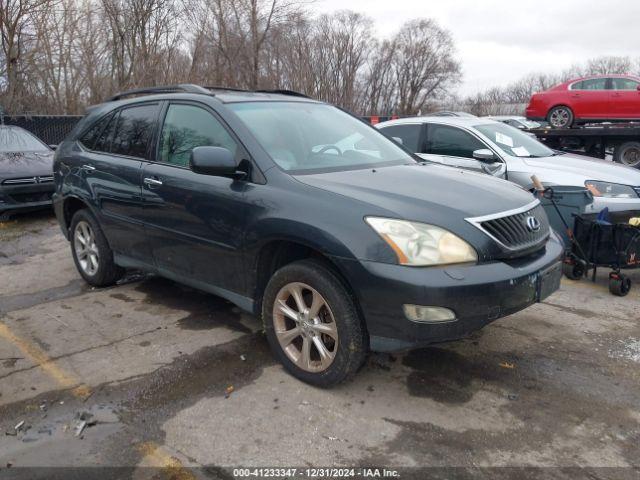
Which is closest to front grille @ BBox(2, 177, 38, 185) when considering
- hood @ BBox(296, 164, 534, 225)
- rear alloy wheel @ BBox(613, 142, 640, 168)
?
hood @ BBox(296, 164, 534, 225)

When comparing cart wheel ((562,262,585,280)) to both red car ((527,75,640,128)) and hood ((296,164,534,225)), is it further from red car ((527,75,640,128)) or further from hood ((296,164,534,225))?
red car ((527,75,640,128))

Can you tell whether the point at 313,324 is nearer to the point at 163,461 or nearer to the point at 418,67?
the point at 163,461

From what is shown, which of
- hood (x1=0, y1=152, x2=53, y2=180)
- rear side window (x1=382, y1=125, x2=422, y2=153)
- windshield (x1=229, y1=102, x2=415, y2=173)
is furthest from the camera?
hood (x1=0, y1=152, x2=53, y2=180)

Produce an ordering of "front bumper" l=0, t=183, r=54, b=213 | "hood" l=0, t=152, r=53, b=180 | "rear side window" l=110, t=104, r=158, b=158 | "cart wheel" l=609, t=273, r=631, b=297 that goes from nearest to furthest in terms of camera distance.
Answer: "rear side window" l=110, t=104, r=158, b=158 → "cart wheel" l=609, t=273, r=631, b=297 → "front bumper" l=0, t=183, r=54, b=213 → "hood" l=0, t=152, r=53, b=180

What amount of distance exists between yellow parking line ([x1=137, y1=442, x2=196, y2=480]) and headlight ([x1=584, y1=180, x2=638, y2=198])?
545 centimetres

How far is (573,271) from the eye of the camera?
5.57 metres

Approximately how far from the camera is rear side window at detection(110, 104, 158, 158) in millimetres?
4391

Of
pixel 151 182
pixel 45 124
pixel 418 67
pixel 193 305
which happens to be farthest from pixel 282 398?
pixel 418 67

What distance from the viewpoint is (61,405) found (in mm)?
3105

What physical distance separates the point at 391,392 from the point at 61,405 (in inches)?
75.8

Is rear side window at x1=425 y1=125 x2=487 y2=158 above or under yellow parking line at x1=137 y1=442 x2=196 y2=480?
above

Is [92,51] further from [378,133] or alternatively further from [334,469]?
[334,469]

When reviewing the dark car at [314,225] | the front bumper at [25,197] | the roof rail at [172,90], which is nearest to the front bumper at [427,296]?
the dark car at [314,225]

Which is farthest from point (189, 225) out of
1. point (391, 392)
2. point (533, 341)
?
point (533, 341)
